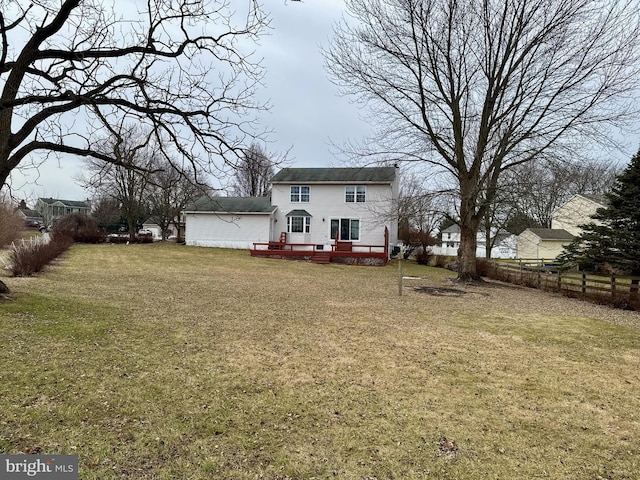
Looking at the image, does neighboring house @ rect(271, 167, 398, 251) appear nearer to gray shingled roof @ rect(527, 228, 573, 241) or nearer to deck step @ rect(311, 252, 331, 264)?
deck step @ rect(311, 252, 331, 264)

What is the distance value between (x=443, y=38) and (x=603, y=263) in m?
16.5

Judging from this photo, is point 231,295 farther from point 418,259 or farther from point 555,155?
point 418,259

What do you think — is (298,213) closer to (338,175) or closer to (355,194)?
(338,175)

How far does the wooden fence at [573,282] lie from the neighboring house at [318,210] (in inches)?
392

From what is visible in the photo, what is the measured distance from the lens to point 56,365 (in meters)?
4.98

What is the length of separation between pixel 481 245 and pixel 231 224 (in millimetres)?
38880

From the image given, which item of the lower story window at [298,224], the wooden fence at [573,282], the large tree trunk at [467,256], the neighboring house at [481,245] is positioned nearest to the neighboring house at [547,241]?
the neighboring house at [481,245]

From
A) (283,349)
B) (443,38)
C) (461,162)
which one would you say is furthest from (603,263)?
(283,349)

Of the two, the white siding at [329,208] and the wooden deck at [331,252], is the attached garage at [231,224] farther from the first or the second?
the wooden deck at [331,252]

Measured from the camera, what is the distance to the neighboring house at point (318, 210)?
28672 mm

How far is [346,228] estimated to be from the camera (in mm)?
29094

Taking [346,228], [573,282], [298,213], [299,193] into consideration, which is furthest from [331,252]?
[573,282]

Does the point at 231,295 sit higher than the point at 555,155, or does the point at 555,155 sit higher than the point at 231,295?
the point at 555,155

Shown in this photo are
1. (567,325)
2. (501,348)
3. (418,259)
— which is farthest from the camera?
(418,259)
